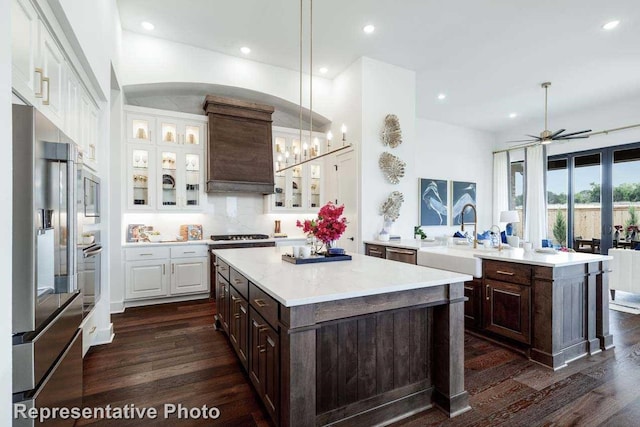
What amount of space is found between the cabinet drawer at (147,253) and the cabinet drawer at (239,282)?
215cm

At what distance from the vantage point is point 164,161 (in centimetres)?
473

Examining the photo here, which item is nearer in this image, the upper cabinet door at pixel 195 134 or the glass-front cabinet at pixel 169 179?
the glass-front cabinet at pixel 169 179

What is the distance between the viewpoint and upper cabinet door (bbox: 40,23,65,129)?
1.80 metres

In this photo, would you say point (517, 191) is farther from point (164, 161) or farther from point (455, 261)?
point (164, 161)

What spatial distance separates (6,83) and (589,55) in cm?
633

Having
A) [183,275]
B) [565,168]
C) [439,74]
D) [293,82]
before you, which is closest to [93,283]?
[183,275]

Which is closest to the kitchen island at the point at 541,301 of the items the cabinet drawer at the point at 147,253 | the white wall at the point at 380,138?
the white wall at the point at 380,138

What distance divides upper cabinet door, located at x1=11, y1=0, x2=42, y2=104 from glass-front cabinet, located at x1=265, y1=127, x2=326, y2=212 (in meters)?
3.77

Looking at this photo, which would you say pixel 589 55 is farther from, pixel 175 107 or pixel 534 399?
pixel 175 107

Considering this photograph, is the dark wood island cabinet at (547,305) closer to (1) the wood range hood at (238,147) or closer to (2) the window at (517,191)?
(1) the wood range hood at (238,147)

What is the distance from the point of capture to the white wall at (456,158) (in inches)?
291

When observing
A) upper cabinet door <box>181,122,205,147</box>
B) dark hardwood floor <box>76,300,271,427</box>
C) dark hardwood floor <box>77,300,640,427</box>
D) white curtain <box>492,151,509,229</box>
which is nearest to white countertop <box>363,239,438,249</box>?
dark hardwood floor <box>77,300,640,427</box>

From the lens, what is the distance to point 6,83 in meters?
1.18

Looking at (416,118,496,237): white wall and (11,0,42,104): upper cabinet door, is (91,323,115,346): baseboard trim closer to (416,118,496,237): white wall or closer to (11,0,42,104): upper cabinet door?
(11,0,42,104): upper cabinet door
